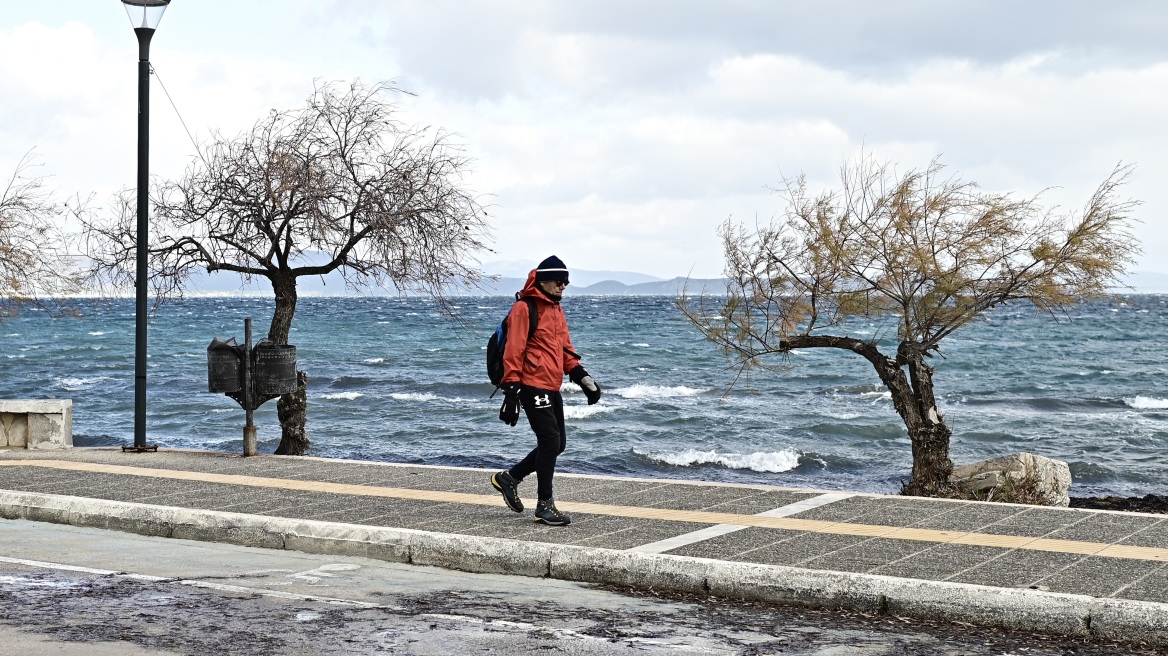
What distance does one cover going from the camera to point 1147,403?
3659 centimetres

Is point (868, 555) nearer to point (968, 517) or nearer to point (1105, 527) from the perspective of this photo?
point (968, 517)

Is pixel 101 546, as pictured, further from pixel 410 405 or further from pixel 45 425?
pixel 410 405

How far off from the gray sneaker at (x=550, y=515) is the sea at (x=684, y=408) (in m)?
4.00

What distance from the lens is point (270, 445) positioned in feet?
85.9

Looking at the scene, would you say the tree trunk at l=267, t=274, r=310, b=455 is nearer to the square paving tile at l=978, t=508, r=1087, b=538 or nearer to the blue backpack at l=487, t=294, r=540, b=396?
the blue backpack at l=487, t=294, r=540, b=396

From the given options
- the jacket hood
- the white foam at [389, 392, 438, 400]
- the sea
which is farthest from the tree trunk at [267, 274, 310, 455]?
the white foam at [389, 392, 438, 400]

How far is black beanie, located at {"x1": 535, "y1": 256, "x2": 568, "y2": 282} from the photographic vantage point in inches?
344

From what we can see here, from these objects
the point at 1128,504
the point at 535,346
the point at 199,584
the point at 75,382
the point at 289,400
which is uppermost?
the point at 535,346

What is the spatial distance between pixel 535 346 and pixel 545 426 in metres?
0.54

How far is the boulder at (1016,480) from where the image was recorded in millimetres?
14195

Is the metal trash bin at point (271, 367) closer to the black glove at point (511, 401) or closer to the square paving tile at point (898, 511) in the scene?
the black glove at point (511, 401)

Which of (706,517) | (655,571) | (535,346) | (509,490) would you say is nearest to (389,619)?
(655,571)

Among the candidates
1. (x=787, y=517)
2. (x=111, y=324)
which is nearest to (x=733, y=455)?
(x=787, y=517)

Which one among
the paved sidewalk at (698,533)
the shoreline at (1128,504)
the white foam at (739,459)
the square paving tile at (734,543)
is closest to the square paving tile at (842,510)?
the paved sidewalk at (698,533)
